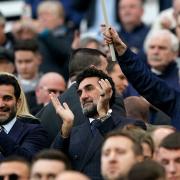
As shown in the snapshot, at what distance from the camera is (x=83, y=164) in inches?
550

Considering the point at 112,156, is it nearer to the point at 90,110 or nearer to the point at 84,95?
the point at 90,110

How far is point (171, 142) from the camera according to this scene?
42.0 feet

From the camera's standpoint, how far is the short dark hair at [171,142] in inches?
502

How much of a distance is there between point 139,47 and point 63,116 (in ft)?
20.0

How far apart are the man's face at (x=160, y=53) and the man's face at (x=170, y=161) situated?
5.02 metres

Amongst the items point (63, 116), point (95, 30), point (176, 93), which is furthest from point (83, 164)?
point (95, 30)

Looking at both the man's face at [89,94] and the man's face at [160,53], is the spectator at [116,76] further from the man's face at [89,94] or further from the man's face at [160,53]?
the man's face at [89,94]

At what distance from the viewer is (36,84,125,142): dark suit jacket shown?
48.9 feet

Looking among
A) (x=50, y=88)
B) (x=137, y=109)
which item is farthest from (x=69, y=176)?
(x=50, y=88)

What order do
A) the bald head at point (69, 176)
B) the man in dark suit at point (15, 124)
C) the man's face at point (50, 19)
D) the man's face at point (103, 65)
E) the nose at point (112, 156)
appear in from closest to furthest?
the bald head at point (69, 176), the nose at point (112, 156), the man in dark suit at point (15, 124), the man's face at point (103, 65), the man's face at point (50, 19)

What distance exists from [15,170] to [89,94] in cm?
203

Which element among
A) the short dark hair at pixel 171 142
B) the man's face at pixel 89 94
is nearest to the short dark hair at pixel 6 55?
the man's face at pixel 89 94

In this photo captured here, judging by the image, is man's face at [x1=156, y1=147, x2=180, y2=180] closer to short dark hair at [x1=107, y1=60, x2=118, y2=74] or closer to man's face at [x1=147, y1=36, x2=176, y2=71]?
short dark hair at [x1=107, y1=60, x2=118, y2=74]

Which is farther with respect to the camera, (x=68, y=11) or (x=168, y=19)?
(x=68, y=11)
